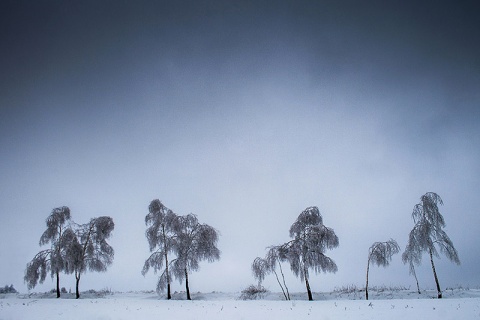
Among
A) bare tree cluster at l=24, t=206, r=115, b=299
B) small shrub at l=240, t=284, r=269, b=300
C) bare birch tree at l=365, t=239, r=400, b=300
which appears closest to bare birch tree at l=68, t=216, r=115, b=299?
bare tree cluster at l=24, t=206, r=115, b=299

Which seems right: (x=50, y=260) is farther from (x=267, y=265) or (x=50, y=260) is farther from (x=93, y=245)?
(x=267, y=265)

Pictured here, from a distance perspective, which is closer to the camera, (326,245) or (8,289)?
(326,245)

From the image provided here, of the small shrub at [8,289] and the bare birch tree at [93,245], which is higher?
the bare birch tree at [93,245]

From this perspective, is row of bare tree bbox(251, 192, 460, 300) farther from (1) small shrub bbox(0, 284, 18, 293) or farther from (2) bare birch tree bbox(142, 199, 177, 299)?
(1) small shrub bbox(0, 284, 18, 293)

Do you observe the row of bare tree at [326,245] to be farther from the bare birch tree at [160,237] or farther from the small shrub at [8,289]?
the small shrub at [8,289]

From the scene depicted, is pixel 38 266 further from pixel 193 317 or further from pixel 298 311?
pixel 298 311

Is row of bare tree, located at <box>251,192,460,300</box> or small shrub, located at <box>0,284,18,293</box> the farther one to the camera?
small shrub, located at <box>0,284,18,293</box>

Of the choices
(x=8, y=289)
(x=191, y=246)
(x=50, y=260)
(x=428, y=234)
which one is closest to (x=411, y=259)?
(x=428, y=234)

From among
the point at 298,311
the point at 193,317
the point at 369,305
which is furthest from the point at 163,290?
the point at 369,305

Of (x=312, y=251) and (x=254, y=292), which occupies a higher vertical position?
(x=312, y=251)

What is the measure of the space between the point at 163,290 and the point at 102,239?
8815mm

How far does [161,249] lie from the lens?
27.1 m

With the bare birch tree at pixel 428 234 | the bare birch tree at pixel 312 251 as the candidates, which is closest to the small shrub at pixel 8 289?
the bare birch tree at pixel 312 251

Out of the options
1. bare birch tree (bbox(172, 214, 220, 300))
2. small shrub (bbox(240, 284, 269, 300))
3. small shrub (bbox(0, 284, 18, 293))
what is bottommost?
small shrub (bbox(240, 284, 269, 300))
